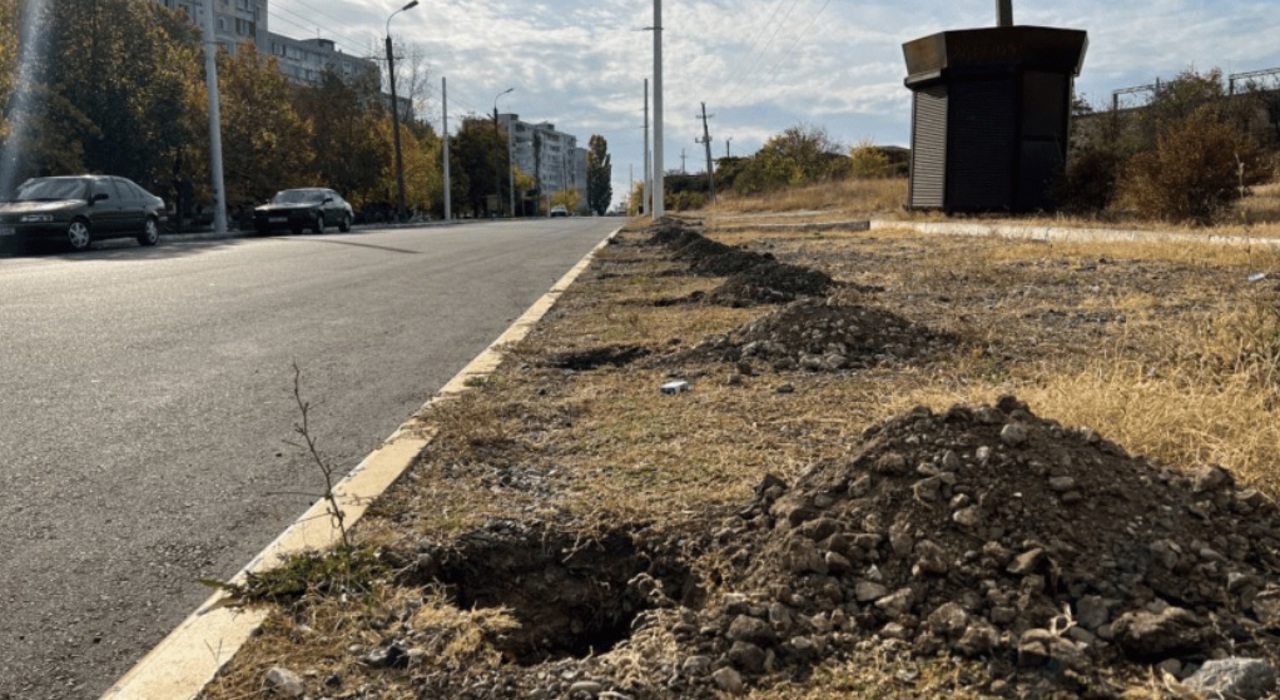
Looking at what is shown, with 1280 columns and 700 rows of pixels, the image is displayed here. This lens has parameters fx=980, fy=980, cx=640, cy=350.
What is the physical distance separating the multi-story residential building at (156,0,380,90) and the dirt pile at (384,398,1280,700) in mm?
85980

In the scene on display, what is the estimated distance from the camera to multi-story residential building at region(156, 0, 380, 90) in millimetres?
97500

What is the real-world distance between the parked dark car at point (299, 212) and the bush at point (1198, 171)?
2310cm

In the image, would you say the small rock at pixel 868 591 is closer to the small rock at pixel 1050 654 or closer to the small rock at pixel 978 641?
the small rock at pixel 978 641

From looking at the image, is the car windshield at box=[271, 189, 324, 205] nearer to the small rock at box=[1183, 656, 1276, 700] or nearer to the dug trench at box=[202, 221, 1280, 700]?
the dug trench at box=[202, 221, 1280, 700]

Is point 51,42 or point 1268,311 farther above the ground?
point 51,42

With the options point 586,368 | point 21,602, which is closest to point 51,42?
point 586,368

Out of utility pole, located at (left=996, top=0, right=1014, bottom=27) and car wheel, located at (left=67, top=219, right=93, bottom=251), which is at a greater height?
utility pole, located at (left=996, top=0, right=1014, bottom=27)

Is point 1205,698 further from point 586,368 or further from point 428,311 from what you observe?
point 428,311

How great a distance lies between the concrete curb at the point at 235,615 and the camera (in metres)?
2.12

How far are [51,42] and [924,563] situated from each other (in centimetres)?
3105

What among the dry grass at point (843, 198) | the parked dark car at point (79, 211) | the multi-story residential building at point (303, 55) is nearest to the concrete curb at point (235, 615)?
the parked dark car at point (79, 211)

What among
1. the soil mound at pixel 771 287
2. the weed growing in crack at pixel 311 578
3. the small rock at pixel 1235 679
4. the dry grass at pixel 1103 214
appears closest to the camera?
the small rock at pixel 1235 679

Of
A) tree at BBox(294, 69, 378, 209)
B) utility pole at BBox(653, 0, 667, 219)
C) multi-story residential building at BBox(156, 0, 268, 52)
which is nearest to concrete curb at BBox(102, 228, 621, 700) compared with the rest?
utility pole at BBox(653, 0, 667, 219)

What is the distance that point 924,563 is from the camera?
87.7 inches
